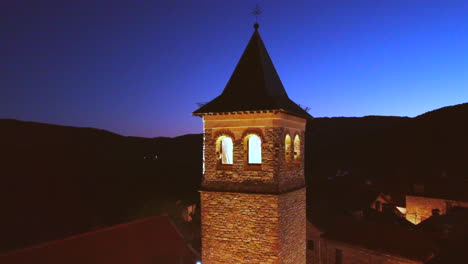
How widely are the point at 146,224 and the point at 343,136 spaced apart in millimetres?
97122

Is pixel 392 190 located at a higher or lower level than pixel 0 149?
lower

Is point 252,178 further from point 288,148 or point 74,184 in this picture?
point 74,184

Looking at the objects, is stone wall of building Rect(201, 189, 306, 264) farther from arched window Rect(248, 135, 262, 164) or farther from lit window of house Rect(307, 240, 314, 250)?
lit window of house Rect(307, 240, 314, 250)

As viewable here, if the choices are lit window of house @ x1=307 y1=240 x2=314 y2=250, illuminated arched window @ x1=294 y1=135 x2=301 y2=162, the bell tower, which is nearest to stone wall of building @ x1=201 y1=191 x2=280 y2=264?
the bell tower

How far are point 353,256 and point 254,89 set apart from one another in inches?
651

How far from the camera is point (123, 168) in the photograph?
1804 inches

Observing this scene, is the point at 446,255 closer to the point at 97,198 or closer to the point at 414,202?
the point at 414,202

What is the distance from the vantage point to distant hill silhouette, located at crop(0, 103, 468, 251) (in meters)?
28.4

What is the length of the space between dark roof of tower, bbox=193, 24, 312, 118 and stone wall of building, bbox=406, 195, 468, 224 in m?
27.0

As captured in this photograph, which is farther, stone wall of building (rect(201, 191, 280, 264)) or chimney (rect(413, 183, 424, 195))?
chimney (rect(413, 183, 424, 195))

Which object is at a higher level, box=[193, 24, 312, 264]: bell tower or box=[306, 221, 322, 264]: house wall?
box=[193, 24, 312, 264]: bell tower

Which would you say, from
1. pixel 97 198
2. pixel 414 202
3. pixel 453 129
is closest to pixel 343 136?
pixel 453 129

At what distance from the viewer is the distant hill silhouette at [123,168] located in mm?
28422

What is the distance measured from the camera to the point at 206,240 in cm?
1216
